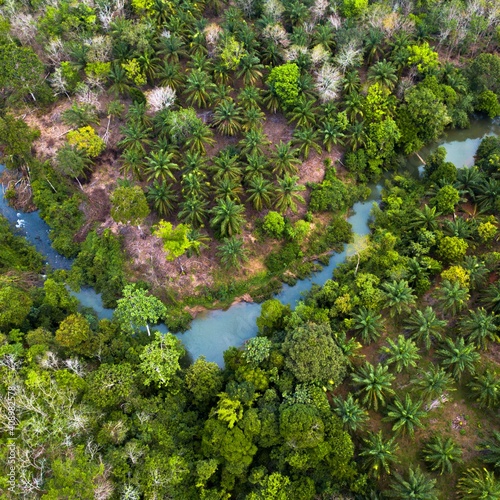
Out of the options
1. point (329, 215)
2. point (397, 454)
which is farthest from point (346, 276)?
point (397, 454)

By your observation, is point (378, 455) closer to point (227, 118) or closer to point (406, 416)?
point (406, 416)

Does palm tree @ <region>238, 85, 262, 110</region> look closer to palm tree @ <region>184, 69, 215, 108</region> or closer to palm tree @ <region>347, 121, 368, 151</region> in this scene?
palm tree @ <region>184, 69, 215, 108</region>

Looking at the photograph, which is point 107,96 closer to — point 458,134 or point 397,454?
point 458,134

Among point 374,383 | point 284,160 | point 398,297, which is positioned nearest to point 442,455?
point 374,383

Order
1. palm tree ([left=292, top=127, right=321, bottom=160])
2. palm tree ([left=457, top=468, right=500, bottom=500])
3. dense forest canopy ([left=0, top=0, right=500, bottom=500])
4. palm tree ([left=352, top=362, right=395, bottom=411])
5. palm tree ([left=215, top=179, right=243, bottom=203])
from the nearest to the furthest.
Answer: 1. palm tree ([left=457, top=468, right=500, bottom=500])
2. dense forest canopy ([left=0, top=0, right=500, bottom=500])
3. palm tree ([left=352, top=362, right=395, bottom=411])
4. palm tree ([left=215, top=179, right=243, bottom=203])
5. palm tree ([left=292, top=127, right=321, bottom=160])

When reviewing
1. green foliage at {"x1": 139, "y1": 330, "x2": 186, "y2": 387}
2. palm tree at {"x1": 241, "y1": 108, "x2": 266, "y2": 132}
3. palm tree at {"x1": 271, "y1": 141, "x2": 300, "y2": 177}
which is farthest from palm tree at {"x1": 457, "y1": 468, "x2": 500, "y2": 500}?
palm tree at {"x1": 241, "y1": 108, "x2": 266, "y2": 132}
